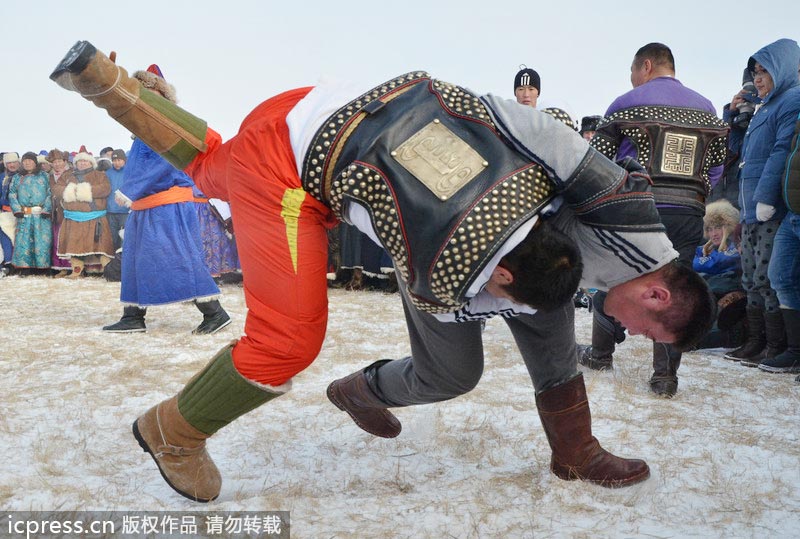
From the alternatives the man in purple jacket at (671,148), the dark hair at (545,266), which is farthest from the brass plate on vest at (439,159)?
the man in purple jacket at (671,148)

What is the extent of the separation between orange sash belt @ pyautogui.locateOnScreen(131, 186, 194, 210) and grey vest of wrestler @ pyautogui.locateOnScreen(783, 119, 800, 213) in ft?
12.7

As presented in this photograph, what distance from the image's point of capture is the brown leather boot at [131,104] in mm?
1660

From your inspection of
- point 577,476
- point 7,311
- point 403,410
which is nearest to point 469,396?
point 403,410

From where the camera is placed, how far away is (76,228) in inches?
353

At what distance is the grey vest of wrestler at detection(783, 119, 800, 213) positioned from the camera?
355 centimetres

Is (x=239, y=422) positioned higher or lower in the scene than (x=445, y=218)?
lower

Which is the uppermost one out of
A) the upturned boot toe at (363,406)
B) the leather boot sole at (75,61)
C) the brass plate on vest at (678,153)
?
the brass plate on vest at (678,153)

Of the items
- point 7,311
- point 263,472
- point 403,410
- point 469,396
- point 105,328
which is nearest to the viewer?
point 263,472

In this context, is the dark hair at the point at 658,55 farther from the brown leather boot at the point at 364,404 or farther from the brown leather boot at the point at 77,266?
the brown leather boot at the point at 77,266

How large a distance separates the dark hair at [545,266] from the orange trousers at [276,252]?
518mm

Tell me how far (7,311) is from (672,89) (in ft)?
18.3

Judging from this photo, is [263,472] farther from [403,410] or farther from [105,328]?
[105,328]

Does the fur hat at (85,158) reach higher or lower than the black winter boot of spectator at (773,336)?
higher

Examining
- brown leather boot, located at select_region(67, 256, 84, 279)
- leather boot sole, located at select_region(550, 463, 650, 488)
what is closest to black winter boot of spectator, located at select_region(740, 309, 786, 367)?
leather boot sole, located at select_region(550, 463, 650, 488)
